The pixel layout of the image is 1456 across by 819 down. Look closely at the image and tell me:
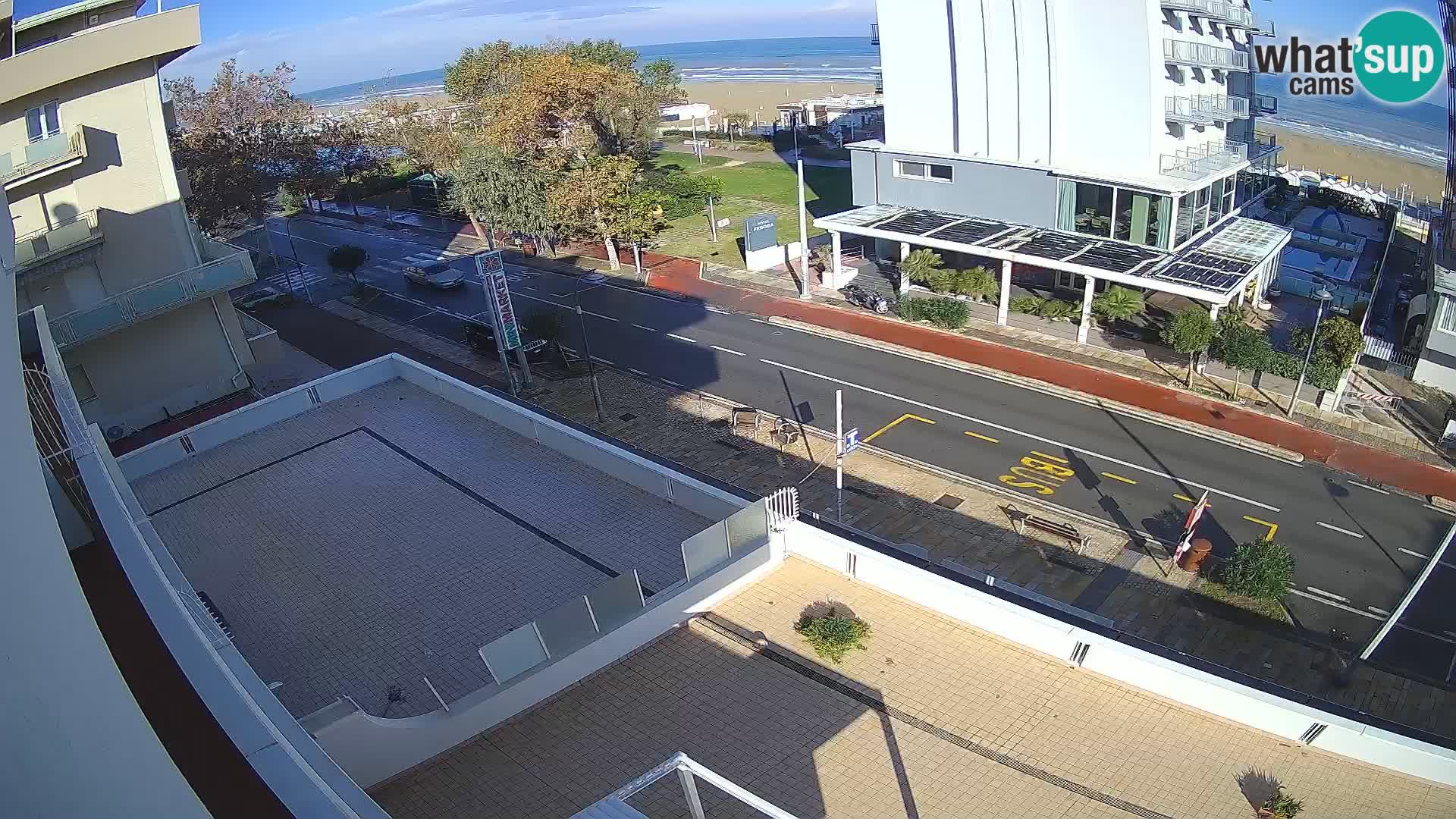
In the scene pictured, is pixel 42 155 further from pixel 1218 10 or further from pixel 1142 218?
pixel 1218 10

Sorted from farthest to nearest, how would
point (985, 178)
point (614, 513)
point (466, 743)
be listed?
point (985, 178)
point (614, 513)
point (466, 743)

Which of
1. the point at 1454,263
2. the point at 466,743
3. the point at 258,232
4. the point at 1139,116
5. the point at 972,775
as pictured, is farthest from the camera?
the point at 258,232

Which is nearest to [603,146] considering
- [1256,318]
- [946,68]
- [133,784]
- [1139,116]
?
[946,68]

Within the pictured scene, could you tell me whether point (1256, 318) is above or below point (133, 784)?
below

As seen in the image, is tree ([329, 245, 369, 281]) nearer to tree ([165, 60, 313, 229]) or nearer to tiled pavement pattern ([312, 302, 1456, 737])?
tree ([165, 60, 313, 229])

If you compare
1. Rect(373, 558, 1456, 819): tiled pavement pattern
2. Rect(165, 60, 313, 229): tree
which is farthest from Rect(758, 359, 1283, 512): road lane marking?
Rect(165, 60, 313, 229): tree

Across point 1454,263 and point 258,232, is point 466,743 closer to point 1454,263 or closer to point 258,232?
A: point 1454,263
